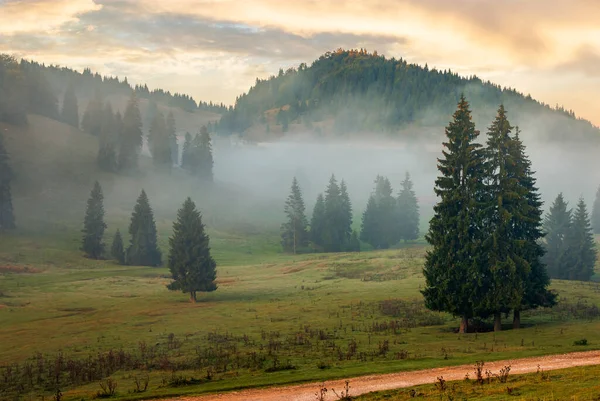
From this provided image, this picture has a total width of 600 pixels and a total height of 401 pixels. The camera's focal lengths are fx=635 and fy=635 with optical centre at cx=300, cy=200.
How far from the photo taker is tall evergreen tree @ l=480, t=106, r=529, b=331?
162 feet

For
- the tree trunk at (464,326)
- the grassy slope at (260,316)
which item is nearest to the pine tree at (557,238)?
the grassy slope at (260,316)

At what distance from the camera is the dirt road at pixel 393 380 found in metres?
28.1

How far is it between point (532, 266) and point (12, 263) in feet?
309

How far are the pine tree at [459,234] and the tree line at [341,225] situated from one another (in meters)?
95.7

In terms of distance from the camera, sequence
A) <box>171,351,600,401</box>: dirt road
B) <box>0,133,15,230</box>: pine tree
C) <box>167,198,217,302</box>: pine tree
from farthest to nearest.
Result: <box>0,133,15,230</box>: pine tree
<box>167,198,217,302</box>: pine tree
<box>171,351,600,401</box>: dirt road

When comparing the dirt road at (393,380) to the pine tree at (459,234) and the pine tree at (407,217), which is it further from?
the pine tree at (407,217)

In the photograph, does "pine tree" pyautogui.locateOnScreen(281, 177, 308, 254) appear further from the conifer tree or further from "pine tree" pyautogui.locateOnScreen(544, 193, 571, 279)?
the conifer tree

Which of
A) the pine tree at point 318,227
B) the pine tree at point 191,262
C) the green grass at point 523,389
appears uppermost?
the pine tree at point 318,227

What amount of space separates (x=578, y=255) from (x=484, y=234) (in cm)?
6002

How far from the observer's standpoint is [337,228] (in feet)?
490

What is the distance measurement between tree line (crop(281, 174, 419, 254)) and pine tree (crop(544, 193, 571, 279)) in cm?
4853

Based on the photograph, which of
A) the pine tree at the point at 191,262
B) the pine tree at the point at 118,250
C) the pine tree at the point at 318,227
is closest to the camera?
the pine tree at the point at 191,262

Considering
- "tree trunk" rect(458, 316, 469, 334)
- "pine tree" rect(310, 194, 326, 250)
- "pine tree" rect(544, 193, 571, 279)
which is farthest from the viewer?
"pine tree" rect(310, 194, 326, 250)

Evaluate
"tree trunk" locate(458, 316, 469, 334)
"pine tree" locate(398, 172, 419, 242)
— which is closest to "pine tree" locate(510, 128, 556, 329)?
"tree trunk" locate(458, 316, 469, 334)
